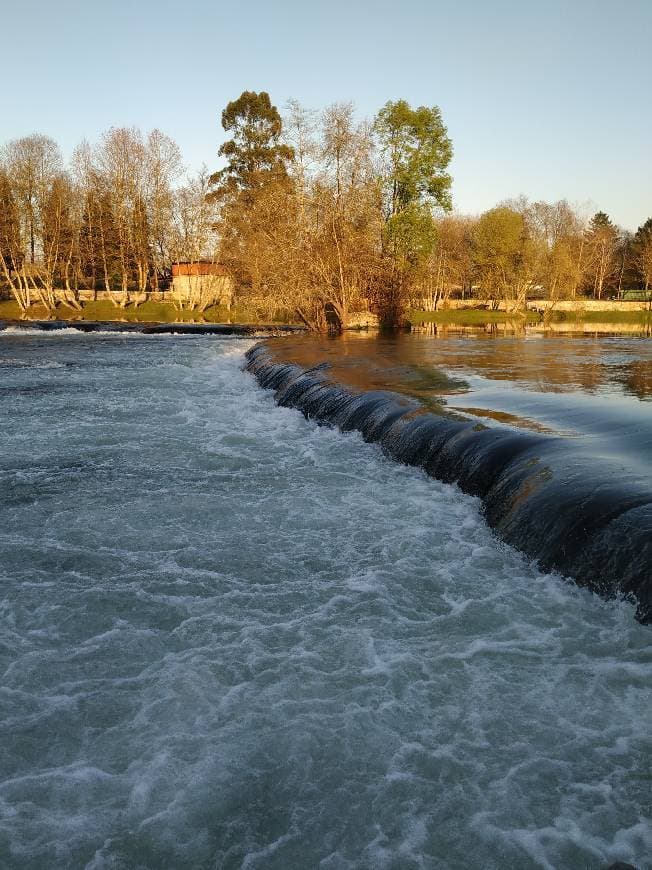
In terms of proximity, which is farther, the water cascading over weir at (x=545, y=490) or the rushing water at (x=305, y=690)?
the water cascading over weir at (x=545, y=490)

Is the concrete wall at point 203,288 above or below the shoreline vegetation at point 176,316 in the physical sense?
above

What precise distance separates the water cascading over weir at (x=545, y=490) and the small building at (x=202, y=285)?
4959 cm

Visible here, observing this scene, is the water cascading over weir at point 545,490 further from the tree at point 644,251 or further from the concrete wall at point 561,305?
the tree at point 644,251

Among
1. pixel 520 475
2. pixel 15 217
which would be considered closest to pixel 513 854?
pixel 520 475

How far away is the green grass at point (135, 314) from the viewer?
56719mm

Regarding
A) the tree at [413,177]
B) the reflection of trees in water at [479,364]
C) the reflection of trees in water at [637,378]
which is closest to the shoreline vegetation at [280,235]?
the tree at [413,177]

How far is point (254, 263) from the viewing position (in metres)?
37.3

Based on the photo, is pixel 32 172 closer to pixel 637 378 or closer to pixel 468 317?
pixel 468 317

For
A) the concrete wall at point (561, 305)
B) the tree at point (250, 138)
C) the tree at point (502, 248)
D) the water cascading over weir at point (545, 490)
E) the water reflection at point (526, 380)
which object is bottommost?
the water cascading over weir at point (545, 490)

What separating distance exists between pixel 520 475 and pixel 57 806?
5593mm

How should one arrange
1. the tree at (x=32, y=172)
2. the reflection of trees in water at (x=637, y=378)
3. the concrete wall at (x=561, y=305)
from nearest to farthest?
the reflection of trees in water at (x=637, y=378) → the tree at (x=32, y=172) → the concrete wall at (x=561, y=305)

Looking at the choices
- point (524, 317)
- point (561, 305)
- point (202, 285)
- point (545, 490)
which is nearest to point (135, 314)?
point (202, 285)

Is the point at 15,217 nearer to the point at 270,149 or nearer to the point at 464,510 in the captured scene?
the point at 270,149

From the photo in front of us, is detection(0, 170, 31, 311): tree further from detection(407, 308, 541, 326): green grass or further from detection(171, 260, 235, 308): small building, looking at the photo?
detection(407, 308, 541, 326): green grass
